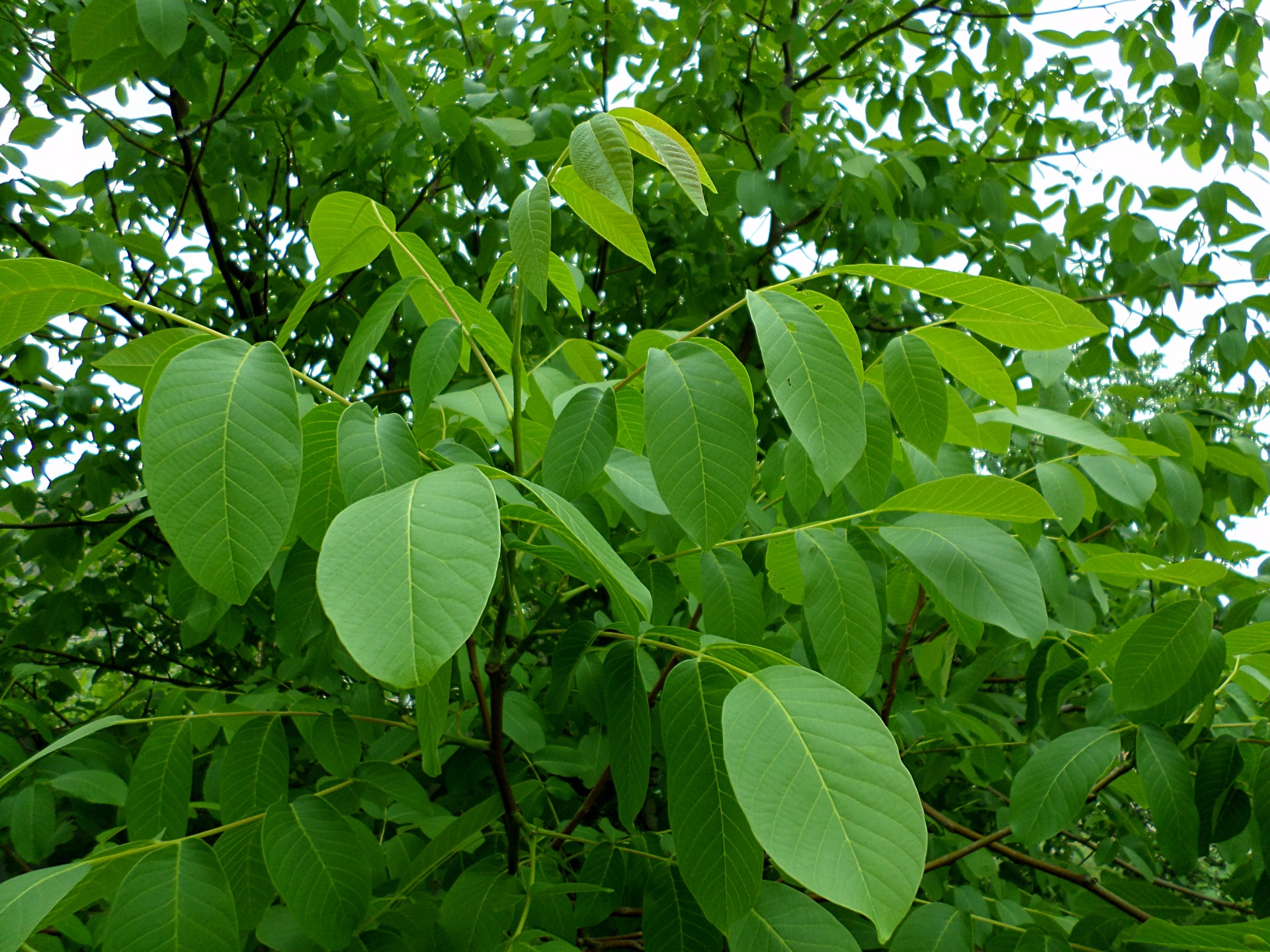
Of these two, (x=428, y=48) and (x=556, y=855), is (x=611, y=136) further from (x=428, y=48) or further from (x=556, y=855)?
(x=428, y=48)

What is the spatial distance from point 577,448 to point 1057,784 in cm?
70

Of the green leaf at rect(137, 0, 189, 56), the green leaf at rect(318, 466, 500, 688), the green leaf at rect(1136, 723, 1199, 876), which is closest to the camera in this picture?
the green leaf at rect(318, 466, 500, 688)

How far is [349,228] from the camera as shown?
859 mm

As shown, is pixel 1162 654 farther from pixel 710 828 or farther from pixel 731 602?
pixel 710 828

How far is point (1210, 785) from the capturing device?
39.1 inches

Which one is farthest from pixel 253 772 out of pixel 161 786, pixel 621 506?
pixel 621 506

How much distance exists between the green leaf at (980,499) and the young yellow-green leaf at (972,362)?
0.16 meters

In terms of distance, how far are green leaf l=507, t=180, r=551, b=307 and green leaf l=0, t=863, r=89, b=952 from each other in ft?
1.73

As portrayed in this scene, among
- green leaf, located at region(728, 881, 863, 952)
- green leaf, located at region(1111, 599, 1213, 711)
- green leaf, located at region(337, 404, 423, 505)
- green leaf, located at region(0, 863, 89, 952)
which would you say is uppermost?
green leaf, located at region(337, 404, 423, 505)

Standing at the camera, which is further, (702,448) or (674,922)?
(674,922)

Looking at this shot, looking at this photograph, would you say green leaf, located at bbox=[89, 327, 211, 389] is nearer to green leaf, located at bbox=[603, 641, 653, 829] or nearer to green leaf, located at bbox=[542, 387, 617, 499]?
green leaf, located at bbox=[542, 387, 617, 499]

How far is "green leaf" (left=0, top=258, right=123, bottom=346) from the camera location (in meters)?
0.64

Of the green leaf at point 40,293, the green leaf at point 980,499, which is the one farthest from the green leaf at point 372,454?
the green leaf at point 980,499

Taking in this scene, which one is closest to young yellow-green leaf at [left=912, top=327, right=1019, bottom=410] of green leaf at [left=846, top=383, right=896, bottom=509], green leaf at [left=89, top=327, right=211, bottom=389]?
green leaf at [left=846, top=383, right=896, bottom=509]
